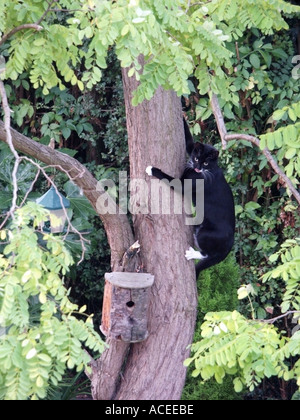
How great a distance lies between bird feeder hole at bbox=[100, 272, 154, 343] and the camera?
3.57 m

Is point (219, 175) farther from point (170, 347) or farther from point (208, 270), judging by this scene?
point (170, 347)

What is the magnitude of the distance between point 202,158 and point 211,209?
0.32m

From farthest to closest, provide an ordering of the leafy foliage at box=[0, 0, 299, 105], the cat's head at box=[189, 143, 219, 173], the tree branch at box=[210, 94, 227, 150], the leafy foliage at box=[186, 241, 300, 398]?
the cat's head at box=[189, 143, 219, 173]
the tree branch at box=[210, 94, 227, 150]
the leafy foliage at box=[186, 241, 300, 398]
the leafy foliage at box=[0, 0, 299, 105]

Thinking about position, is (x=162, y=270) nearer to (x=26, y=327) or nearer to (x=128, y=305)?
(x=128, y=305)

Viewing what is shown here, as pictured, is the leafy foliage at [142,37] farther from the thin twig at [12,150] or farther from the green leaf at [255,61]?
the green leaf at [255,61]

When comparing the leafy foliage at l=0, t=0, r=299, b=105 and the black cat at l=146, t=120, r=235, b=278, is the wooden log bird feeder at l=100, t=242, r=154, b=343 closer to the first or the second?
the black cat at l=146, t=120, r=235, b=278

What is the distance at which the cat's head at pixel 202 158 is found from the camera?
12.8 ft

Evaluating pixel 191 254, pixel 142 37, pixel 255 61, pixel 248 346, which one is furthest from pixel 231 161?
pixel 142 37

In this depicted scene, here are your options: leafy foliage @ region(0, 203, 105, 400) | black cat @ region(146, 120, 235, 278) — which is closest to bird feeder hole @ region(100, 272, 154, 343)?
black cat @ region(146, 120, 235, 278)

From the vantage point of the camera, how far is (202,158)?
3.95 metres

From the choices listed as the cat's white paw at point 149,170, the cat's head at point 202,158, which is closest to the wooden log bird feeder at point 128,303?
the cat's white paw at point 149,170

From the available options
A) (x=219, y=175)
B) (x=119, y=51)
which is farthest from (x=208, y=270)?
(x=119, y=51)

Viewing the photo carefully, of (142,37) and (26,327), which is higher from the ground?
(142,37)

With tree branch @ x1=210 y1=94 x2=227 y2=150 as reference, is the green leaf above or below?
above
